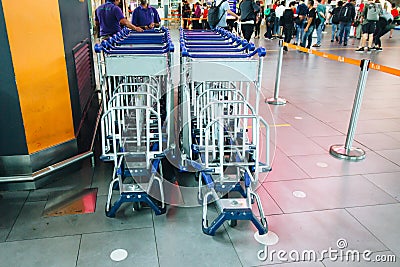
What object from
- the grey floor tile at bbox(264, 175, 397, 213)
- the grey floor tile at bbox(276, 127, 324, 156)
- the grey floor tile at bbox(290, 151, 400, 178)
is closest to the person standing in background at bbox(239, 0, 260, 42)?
the grey floor tile at bbox(276, 127, 324, 156)

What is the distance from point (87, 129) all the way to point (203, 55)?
6.18 ft

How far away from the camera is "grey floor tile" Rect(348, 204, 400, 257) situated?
91.8 inches

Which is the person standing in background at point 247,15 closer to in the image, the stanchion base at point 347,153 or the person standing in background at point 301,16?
the person standing in background at point 301,16

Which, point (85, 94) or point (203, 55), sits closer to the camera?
point (203, 55)

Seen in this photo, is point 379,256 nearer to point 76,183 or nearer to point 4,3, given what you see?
point 76,183

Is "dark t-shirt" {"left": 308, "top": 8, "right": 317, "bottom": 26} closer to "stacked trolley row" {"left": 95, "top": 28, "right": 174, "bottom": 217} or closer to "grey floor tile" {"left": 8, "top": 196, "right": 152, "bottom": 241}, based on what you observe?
"stacked trolley row" {"left": 95, "top": 28, "right": 174, "bottom": 217}

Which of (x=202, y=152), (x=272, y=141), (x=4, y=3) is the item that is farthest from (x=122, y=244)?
(x=272, y=141)

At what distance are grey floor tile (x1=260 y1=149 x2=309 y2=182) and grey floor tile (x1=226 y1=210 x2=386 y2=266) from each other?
1.88ft

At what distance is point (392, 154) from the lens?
143 inches

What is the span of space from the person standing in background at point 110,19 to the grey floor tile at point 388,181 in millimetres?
3722

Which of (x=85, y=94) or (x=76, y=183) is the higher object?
(x=85, y=94)

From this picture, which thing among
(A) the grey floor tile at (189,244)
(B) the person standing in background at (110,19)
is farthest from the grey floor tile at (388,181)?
(B) the person standing in background at (110,19)

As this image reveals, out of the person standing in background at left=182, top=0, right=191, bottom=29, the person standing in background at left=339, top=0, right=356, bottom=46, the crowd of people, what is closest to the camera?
the crowd of people

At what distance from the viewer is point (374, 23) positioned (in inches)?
412
